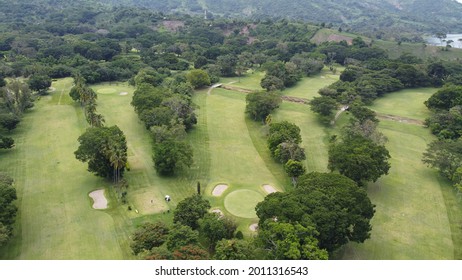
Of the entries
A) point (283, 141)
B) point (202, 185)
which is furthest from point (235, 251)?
point (283, 141)

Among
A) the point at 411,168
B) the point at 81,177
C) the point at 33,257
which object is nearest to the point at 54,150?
the point at 81,177

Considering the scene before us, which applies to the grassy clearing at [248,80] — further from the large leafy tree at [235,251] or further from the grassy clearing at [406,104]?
the large leafy tree at [235,251]

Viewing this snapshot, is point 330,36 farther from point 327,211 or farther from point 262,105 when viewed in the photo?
point 327,211

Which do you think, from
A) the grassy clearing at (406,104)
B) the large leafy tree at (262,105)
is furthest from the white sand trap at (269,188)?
the grassy clearing at (406,104)

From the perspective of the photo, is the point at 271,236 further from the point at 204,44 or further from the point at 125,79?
the point at 204,44

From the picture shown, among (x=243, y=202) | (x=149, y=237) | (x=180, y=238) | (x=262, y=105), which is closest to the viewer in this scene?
(x=180, y=238)

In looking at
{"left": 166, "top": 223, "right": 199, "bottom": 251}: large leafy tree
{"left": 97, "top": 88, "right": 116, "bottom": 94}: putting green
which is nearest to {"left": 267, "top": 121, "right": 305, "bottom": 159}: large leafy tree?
{"left": 166, "top": 223, "right": 199, "bottom": 251}: large leafy tree
